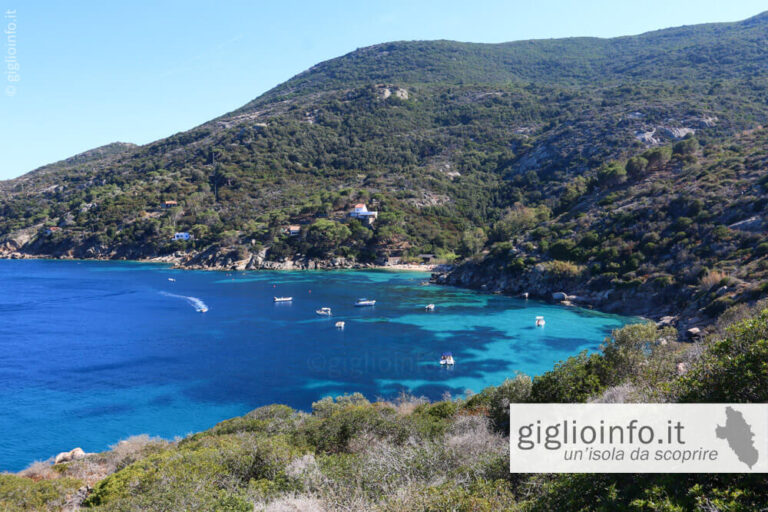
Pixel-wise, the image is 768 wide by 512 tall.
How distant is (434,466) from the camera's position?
8.72m

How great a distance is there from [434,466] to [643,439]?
13.1 feet

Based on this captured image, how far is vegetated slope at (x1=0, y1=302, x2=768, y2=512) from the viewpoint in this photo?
592 cm

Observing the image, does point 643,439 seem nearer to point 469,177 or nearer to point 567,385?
point 567,385

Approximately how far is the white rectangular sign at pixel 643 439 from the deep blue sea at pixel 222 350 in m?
16.7

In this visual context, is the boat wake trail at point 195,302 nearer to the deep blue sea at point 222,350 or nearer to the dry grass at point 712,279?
the deep blue sea at point 222,350

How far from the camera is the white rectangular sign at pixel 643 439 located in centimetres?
544

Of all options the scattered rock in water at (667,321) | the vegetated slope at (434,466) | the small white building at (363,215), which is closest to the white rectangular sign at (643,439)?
the vegetated slope at (434,466)

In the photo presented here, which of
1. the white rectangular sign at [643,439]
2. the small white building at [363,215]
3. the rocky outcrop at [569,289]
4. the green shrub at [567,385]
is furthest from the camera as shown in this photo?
the small white building at [363,215]

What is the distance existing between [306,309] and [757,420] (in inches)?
1672

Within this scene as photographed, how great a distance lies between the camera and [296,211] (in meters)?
90.2

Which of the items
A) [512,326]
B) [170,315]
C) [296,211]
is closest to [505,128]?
[296,211]

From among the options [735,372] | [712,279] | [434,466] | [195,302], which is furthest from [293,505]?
[195,302]

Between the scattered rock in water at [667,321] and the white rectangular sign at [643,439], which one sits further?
the scattered rock in water at [667,321]

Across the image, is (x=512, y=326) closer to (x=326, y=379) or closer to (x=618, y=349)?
(x=326, y=379)
